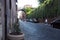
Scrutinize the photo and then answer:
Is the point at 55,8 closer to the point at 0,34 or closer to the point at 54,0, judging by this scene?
the point at 54,0

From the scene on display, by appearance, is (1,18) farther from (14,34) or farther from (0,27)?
(14,34)

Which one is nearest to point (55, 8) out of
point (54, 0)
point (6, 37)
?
point (54, 0)

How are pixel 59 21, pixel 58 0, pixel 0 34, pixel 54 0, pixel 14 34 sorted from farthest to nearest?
1. pixel 54 0
2. pixel 58 0
3. pixel 59 21
4. pixel 14 34
5. pixel 0 34

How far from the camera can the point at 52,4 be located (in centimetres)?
3064

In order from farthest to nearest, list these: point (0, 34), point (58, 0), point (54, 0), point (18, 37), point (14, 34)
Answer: point (54, 0) < point (58, 0) < point (14, 34) < point (18, 37) < point (0, 34)

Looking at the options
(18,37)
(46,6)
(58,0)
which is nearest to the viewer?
(18,37)

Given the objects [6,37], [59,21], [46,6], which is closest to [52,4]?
[46,6]

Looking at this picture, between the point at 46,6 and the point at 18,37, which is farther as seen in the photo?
the point at 46,6

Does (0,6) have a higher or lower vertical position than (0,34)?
higher

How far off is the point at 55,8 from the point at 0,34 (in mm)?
23554

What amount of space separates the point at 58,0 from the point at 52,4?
356cm

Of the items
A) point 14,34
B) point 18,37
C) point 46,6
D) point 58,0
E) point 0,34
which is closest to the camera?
point 0,34

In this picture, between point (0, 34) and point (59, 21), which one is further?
point (59, 21)

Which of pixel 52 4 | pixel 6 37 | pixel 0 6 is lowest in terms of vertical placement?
pixel 6 37
